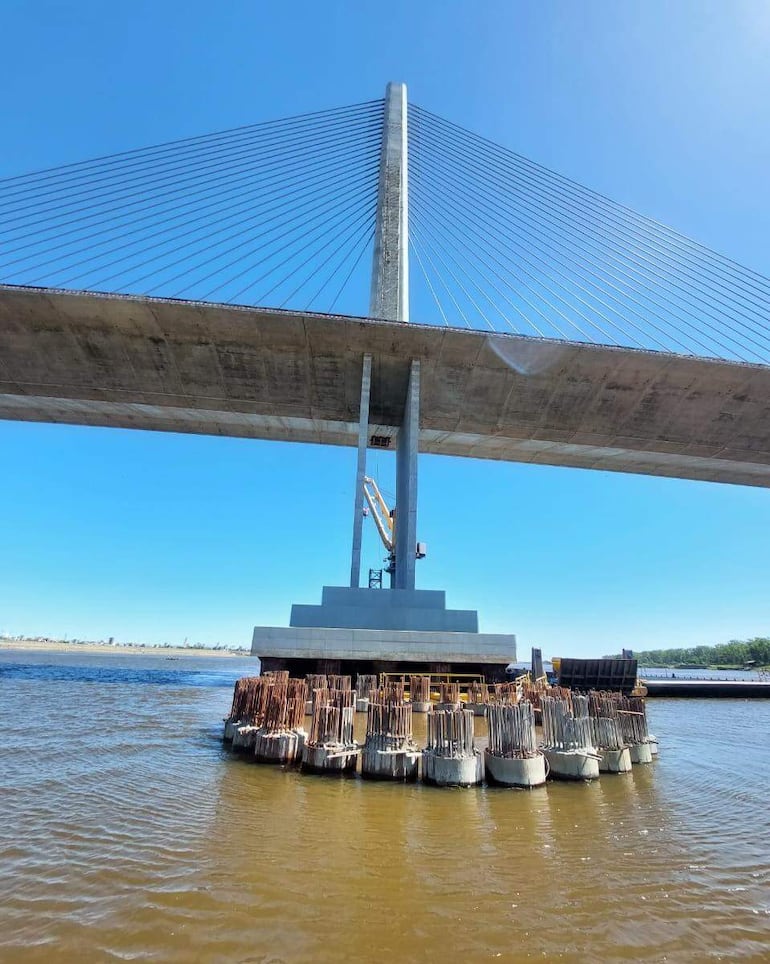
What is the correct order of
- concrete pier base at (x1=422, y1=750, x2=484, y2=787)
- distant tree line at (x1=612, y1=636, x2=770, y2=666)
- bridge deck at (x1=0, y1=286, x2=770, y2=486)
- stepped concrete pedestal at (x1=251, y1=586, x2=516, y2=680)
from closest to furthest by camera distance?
concrete pier base at (x1=422, y1=750, x2=484, y2=787) → stepped concrete pedestal at (x1=251, y1=586, x2=516, y2=680) → bridge deck at (x1=0, y1=286, x2=770, y2=486) → distant tree line at (x1=612, y1=636, x2=770, y2=666)

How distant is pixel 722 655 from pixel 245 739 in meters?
153

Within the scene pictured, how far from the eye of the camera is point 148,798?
6.56 metres

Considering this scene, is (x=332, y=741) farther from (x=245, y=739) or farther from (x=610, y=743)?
(x=610, y=743)

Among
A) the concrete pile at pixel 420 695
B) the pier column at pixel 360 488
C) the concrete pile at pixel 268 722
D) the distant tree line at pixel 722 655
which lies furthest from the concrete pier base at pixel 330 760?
the distant tree line at pixel 722 655

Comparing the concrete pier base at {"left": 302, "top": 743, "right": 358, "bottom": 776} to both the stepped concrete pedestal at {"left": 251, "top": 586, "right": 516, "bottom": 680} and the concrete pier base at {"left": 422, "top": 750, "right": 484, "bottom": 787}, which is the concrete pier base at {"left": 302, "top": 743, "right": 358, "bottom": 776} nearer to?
the concrete pier base at {"left": 422, "top": 750, "right": 484, "bottom": 787}

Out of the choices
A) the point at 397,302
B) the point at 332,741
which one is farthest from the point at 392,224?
the point at 332,741

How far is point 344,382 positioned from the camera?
24.7 metres

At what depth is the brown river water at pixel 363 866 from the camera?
3.43 m

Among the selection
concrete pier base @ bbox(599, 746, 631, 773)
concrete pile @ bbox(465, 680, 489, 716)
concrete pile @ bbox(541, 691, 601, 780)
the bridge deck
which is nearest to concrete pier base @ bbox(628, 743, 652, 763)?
concrete pier base @ bbox(599, 746, 631, 773)

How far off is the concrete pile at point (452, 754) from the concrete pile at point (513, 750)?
0.85 ft

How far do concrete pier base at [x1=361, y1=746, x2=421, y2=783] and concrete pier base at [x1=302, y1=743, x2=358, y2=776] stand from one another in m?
0.23

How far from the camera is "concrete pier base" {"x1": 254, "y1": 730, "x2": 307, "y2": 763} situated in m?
8.84

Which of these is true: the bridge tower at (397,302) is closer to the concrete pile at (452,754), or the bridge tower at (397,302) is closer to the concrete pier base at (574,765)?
the concrete pile at (452,754)

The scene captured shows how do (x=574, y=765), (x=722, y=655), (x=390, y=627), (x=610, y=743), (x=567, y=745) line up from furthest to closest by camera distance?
1. (x=722, y=655)
2. (x=390, y=627)
3. (x=610, y=743)
4. (x=567, y=745)
5. (x=574, y=765)
